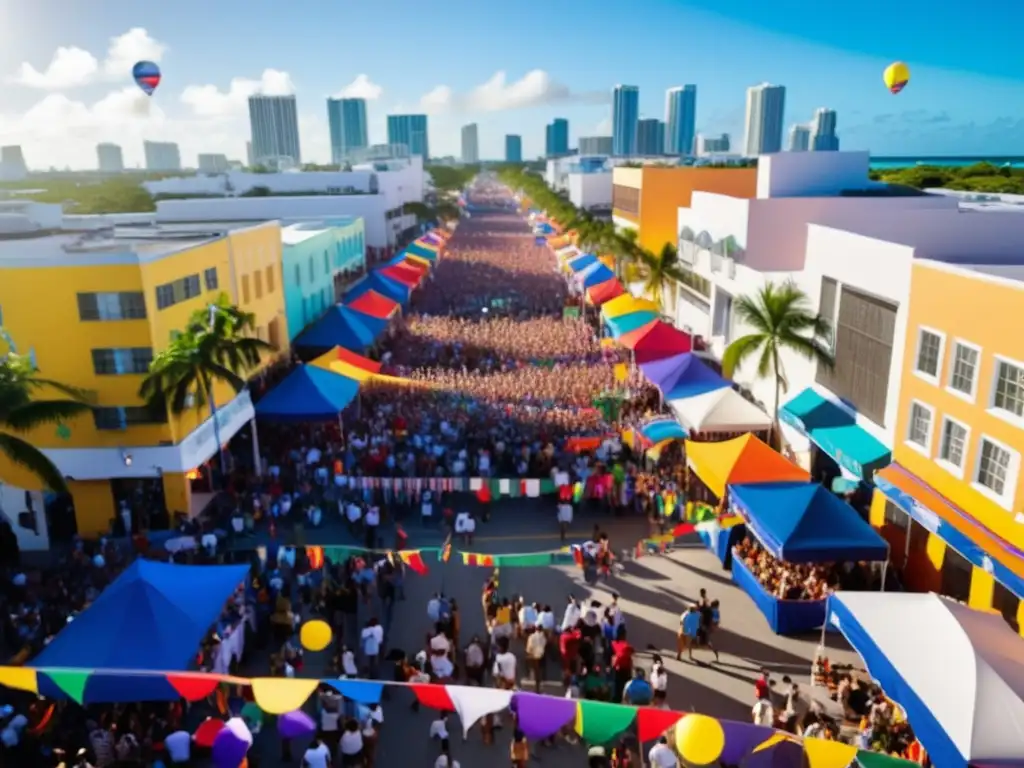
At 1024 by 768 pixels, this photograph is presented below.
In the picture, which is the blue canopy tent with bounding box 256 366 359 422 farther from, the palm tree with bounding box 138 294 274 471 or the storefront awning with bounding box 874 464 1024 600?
the storefront awning with bounding box 874 464 1024 600

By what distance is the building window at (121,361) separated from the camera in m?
18.5

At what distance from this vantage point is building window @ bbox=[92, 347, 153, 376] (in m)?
18.5

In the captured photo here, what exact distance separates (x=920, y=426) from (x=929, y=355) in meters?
1.44

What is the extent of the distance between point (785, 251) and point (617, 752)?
19.5 meters

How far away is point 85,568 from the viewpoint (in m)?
16.6

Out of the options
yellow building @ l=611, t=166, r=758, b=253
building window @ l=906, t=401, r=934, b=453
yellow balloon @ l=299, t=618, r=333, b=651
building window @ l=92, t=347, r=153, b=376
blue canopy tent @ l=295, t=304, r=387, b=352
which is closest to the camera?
yellow balloon @ l=299, t=618, r=333, b=651

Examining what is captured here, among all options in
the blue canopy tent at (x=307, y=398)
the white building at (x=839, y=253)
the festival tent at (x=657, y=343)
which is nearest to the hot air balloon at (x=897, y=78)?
the white building at (x=839, y=253)

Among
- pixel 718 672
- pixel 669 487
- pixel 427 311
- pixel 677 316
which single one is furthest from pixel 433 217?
pixel 718 672

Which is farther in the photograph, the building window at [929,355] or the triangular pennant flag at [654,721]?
the building window at [929,355]

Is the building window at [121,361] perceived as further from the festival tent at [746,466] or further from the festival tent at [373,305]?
the festival tent at [373,305]

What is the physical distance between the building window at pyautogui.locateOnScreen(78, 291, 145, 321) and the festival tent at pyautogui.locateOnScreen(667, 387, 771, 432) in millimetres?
13970

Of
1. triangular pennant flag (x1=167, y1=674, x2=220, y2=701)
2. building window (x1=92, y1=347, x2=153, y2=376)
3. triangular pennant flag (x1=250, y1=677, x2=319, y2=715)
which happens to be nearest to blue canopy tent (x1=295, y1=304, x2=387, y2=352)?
building window (x1=92, y1=347, x2=153, y2=376)

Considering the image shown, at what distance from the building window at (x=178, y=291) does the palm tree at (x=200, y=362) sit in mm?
594

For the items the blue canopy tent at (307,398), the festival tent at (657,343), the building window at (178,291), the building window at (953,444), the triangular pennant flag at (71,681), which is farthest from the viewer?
the festival tent at (657,343)
